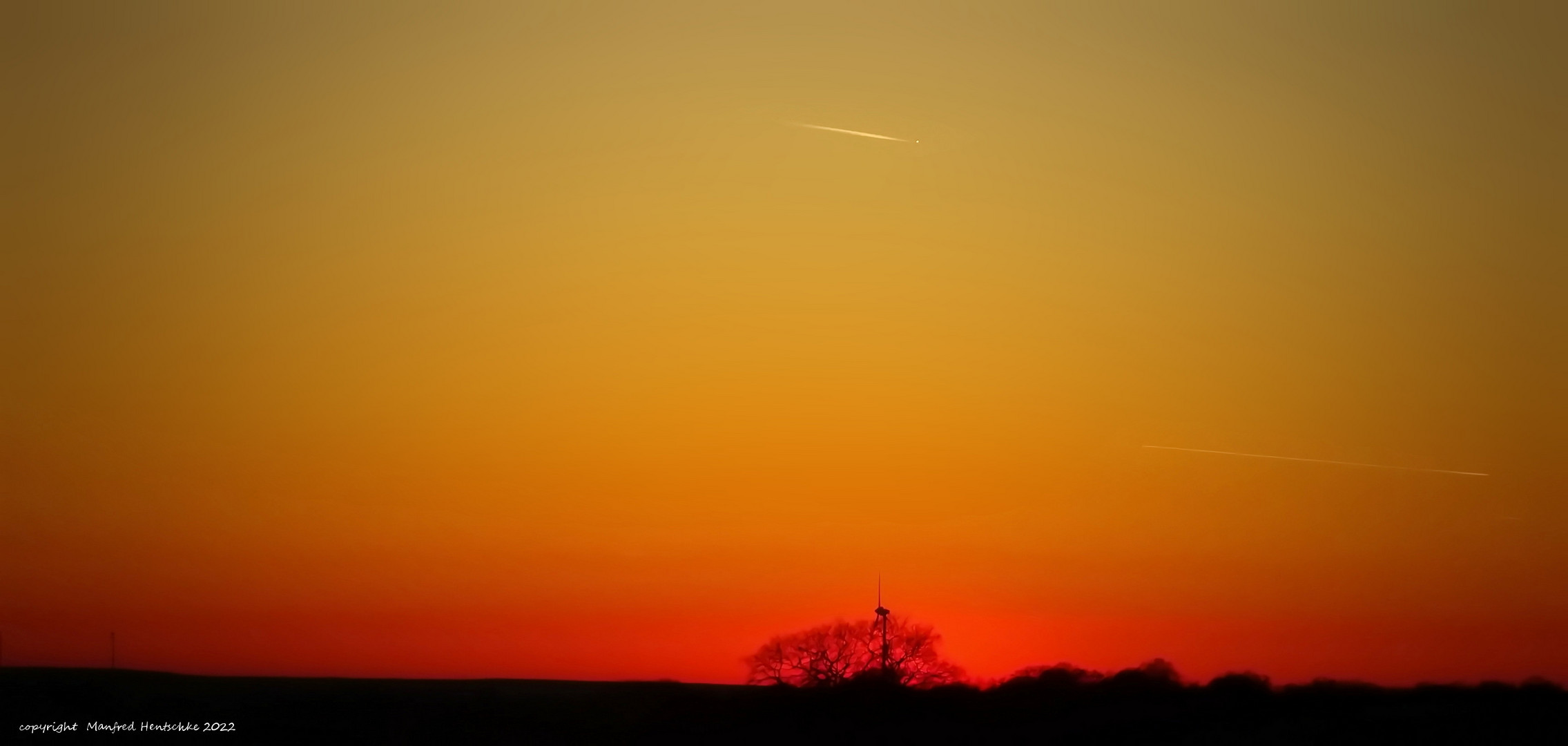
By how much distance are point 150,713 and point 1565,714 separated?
49.6 meters

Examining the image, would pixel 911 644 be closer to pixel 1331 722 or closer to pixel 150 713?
pixel 1331 722

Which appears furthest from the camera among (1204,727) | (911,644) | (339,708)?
(911,644)

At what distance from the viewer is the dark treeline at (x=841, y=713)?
180 ft

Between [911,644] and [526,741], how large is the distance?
29114mm

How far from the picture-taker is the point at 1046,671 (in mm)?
63969

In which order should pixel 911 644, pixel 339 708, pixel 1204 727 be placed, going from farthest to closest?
pixel 911 644 < pixel 339 708 < pixel 1204 727

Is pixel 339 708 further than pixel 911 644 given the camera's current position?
No

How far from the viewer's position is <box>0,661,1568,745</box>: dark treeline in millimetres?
54938

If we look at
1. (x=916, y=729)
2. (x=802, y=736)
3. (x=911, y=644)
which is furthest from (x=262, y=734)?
(x=911, y=644)

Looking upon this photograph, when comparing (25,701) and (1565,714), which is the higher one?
(25,701)

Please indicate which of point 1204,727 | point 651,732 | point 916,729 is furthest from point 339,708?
point 1204,727

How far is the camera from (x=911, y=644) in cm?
8175

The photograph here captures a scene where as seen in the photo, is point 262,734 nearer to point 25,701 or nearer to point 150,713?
point 150,713

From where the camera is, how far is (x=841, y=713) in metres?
58.0
